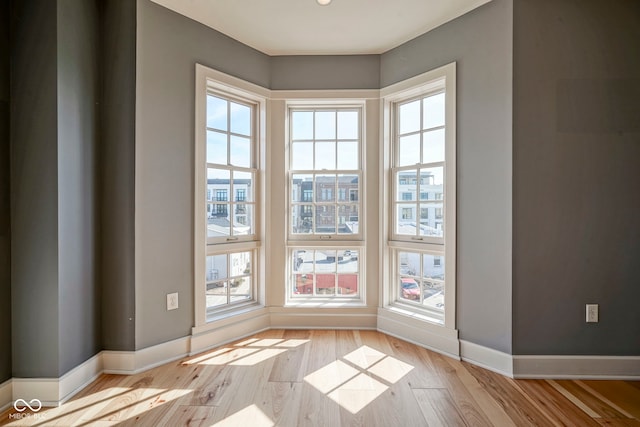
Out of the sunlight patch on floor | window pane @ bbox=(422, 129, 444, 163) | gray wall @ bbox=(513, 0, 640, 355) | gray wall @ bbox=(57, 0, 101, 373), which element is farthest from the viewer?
window pane @ bbox=(422, 129, 444, 163)

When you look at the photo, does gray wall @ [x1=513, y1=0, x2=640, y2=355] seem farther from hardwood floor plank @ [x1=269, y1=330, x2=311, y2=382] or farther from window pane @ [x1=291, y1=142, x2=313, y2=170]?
window pane @ [x1=291, y1=142, x2=313, y2=170]

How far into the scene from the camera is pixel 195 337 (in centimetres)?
266

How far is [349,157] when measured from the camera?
330 centimetres

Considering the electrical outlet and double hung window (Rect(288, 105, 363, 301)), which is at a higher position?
double hung window (Rect(288, 105, 363, 301))

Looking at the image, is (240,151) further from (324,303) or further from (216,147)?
(324,303)

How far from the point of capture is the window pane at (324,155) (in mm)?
3311

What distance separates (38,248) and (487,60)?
331 centimetres

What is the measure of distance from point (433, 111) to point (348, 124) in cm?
83

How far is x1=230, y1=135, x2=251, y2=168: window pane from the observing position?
3.06m

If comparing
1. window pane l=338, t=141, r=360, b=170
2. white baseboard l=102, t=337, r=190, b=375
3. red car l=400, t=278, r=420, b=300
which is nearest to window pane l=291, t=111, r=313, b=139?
window pane l=338, t=141, r=360, b=170

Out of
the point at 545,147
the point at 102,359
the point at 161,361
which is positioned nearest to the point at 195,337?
the point at 161,361

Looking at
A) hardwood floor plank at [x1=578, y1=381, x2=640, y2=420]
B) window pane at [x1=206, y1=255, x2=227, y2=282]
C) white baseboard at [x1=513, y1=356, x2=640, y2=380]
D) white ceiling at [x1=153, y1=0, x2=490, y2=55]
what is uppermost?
white ceiling at [x1=153, y1=0, x2=490, y2=55]

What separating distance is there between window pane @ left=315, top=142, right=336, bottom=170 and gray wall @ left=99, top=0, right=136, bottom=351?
164cm

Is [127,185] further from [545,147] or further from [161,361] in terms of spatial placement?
[545,147]
